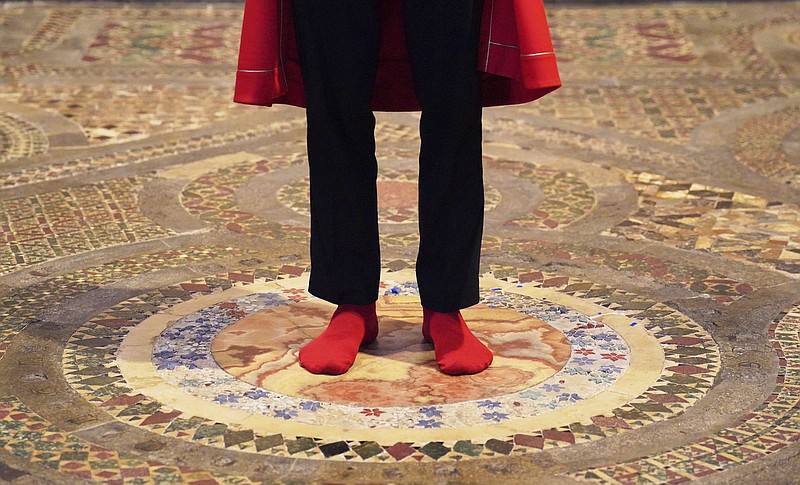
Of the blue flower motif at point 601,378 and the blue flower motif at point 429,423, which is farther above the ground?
the blue flower motif at point 601,378

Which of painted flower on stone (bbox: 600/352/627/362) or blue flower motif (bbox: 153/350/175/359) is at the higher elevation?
painted flower on stone (bbox: 600/352/627/362)

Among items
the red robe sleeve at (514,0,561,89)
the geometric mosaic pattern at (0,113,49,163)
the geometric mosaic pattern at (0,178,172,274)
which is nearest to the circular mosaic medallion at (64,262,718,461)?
the geometric mosaic pattern at (0,178,172,274)

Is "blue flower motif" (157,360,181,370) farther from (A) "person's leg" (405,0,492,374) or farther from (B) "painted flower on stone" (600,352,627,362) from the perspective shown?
(B) "painted flower on stone" (600,352,627,362)

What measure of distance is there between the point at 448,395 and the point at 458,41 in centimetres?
87

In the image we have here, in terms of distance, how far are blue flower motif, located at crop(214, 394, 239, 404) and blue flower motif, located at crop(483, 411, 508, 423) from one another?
0.62 m

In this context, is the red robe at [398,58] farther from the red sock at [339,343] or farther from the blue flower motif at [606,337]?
the blue flower motif at [606,337]

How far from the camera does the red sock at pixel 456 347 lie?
11.4 ft

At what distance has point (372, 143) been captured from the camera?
11.4 ft

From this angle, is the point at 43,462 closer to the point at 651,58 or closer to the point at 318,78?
the point at 318,78

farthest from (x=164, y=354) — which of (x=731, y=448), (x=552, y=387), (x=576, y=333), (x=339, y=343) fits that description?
(x=731, y=448)

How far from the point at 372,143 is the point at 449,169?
0.73ft

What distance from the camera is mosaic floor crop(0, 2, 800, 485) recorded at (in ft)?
10.0

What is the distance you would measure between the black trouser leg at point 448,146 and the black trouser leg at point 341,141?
131 millimetres

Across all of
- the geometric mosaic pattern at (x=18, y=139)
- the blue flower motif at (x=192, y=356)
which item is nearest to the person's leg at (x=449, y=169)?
the blue flower motif at (x=192, y=356)
